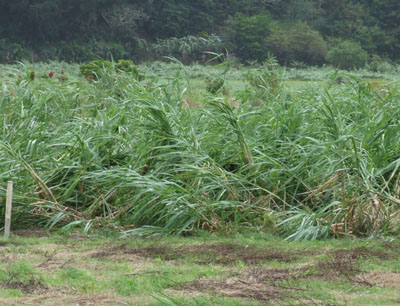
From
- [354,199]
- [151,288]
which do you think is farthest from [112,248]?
[354,199]

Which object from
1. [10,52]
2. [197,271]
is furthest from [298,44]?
[197,271]

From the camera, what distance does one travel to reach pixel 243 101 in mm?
8039

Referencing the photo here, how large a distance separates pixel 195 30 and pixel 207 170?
41.4 meters

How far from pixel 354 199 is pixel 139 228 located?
1841 mm

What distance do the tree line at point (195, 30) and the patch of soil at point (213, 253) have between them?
34141 millimetres

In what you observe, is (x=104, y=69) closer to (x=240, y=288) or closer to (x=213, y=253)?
(x=213, y=253)

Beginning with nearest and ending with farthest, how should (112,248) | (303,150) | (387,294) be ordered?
(387,294)
(112,248)
(303,150)

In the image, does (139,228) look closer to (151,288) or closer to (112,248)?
(112,248)

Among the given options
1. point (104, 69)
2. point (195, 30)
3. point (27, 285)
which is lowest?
point (195, 30)

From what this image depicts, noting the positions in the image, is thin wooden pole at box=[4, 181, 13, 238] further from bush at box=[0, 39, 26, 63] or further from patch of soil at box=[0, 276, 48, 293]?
bush at box=[0, 39, 26, 63]

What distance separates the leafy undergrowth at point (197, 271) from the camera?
3.88 meters

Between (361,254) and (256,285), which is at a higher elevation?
(256,285)

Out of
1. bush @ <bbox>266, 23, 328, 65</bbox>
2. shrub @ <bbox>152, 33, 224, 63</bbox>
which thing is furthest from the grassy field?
bush @ <bbox>266, 23, 328, 65</bbox>

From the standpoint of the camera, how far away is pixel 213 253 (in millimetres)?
4969
